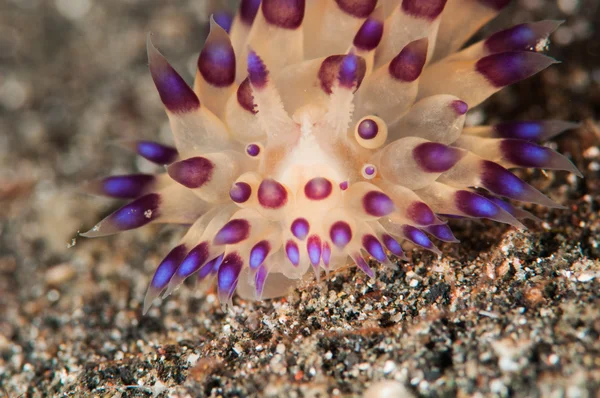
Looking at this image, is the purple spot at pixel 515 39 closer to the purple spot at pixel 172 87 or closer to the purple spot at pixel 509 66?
the purple spot at pixel 509 66

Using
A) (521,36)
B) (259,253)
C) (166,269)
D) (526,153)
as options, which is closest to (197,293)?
(166,269)

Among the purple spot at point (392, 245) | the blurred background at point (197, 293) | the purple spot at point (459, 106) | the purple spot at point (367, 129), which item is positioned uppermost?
the purple spot at point (459, 106)

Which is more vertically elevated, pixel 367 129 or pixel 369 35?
pixel 369 35

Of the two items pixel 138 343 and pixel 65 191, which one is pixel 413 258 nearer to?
pixel 138 343

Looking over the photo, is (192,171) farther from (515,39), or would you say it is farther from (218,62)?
(515,39)

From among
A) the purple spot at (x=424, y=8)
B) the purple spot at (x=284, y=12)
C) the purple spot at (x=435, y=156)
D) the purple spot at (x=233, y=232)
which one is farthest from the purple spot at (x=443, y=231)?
the purple spot at (x=284, y=12)

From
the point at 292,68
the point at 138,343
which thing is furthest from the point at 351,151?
the point at 138,343
